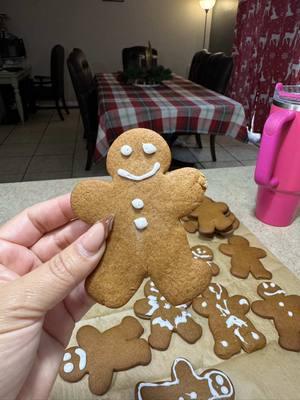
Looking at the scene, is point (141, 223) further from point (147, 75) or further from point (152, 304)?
point (147, 75)

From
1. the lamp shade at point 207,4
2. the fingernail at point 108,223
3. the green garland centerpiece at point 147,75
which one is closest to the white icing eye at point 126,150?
the fingernail at point 108,223

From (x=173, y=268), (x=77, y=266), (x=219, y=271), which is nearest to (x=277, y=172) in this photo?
(x=219, y=271)

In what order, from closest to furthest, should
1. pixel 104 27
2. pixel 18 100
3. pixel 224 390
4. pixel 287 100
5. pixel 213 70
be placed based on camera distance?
pixel 224 390 → pixel 287 100 → pixel 213 70 → pixel 18 100 → pixel 104 27

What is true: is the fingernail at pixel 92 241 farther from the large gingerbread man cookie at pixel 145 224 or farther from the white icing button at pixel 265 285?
the white icing button at pixel 265 285

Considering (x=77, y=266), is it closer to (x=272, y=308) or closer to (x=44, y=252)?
(x=44, y=252)

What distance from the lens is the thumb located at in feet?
1.34

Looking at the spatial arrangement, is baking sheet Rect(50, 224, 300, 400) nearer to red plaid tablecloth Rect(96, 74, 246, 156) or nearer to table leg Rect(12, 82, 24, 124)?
red plaid tablecloth Rect(96, 74, 246, 156)

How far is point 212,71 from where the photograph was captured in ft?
8.76

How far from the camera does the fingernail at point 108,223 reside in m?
0.46

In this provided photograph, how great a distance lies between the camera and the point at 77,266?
0.43 metres

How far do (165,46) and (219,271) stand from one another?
15.9ft

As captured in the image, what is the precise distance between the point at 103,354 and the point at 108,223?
294 millimetres

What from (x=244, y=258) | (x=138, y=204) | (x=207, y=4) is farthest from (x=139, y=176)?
(x=207, y=4)

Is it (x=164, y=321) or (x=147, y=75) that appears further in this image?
(x=147, y=75)
